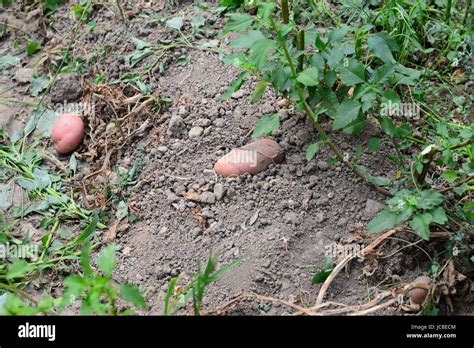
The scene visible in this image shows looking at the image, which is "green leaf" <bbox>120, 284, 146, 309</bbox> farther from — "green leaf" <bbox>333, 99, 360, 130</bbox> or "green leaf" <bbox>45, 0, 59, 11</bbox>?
"green leaf" <bbox>45, 0, 59, 11</bbox>

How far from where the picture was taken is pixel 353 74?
277cm

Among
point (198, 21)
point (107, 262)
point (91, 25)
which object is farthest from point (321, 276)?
point (91, 25)

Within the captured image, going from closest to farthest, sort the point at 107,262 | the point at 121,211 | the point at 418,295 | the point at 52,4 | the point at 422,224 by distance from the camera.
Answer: the point at 107,262 < the point at 422,224 < the point at 418,295 < the point at 121,211 < the point at 52,4

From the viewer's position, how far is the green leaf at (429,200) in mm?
2539

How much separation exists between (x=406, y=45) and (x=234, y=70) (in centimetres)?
86

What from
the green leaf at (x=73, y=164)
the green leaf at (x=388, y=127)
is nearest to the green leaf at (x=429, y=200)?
the green leaf at (x=388, y=127)

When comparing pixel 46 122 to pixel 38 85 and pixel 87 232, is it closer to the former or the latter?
pixel 38 85

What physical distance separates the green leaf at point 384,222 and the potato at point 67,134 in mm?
1630

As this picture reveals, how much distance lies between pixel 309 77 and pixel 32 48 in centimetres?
Answer: 203

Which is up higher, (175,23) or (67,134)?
(175,23)

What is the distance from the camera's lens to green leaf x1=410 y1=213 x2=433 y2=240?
2471 mm

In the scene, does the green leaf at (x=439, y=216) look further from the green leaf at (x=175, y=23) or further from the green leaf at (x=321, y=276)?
the green leaf at (x=175, y=23)

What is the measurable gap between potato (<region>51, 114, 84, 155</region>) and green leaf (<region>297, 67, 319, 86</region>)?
4.37ft

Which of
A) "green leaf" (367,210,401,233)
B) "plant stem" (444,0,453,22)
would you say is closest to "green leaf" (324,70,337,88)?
"green leaf" (367,210,401,233)
